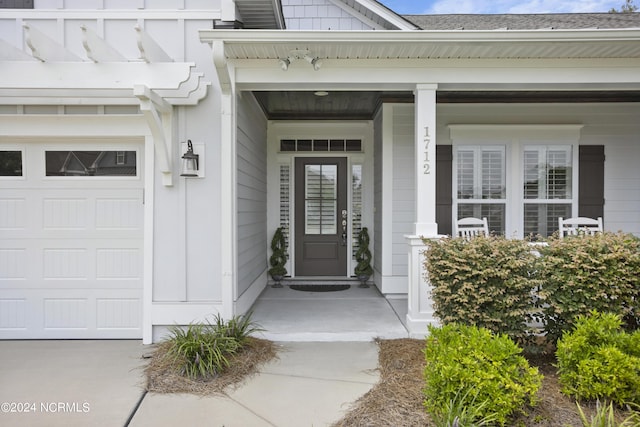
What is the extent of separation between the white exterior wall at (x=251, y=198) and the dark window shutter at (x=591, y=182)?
174 inches

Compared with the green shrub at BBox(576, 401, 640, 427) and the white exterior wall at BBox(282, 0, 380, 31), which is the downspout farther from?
the white exterior wall at BBox(282, 0, 380, 31)

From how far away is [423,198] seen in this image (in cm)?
379

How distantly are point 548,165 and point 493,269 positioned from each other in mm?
3204

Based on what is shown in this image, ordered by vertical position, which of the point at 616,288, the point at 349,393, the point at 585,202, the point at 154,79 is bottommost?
the point at 349,393

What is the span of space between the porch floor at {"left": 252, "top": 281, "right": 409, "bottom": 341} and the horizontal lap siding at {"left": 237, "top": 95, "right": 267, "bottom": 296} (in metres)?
0.45

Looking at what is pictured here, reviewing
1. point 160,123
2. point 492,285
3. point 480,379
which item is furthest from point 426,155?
point 160,123

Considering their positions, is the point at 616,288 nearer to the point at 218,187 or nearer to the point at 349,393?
the point at 349,393

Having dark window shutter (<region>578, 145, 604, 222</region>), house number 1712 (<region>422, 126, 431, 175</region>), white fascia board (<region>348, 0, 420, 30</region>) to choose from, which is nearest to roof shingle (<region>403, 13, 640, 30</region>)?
white fascia board (<region>348, 0, 420, 30</region>)

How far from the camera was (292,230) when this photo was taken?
6.41 metres

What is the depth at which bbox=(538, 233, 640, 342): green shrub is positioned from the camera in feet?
9.20

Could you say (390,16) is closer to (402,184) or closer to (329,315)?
(402,184)

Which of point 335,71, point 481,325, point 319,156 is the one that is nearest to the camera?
point 481,325

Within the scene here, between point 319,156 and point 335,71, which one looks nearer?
point 335,71

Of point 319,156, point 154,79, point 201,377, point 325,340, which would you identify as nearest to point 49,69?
point 154,79
